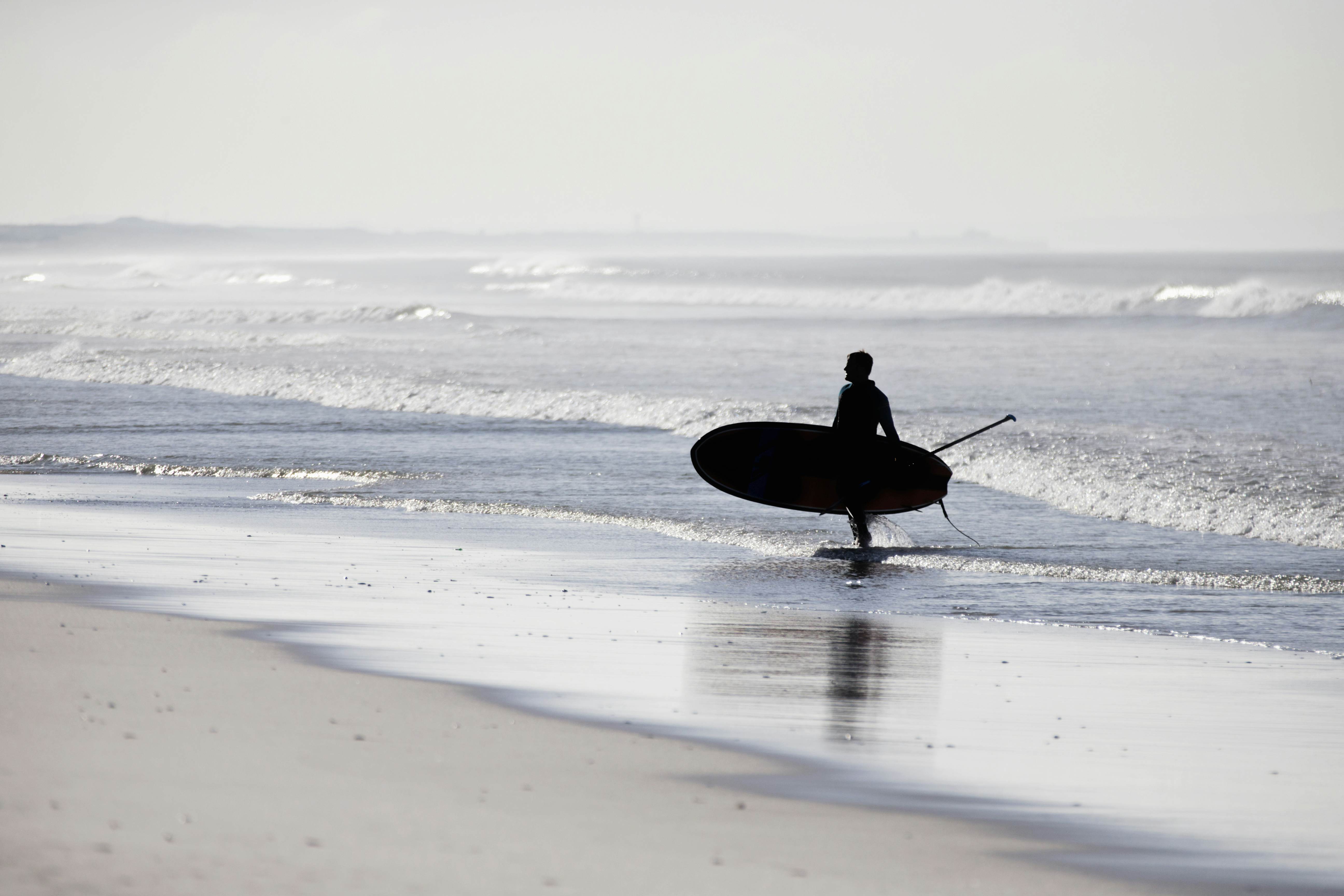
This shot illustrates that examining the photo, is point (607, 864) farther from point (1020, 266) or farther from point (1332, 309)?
point (1020, 266)

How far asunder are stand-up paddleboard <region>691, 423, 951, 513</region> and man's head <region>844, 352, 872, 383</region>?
23.5 inches

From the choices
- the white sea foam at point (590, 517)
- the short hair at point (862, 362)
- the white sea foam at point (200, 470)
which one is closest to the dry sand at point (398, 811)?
the white sea foam at point (590, 517)

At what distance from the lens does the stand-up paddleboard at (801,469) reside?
12328 mm

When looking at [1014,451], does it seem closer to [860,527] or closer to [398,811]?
[860,527]

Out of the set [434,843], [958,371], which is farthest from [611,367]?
[434,843]

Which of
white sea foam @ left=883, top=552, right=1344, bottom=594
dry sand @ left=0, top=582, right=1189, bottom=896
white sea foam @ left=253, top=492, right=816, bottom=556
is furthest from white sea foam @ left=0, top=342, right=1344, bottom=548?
dry sand @ left=0, top=582, right=1189, bottom=896

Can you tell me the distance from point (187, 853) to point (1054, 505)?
10996 millimetres

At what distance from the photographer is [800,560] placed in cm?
1123

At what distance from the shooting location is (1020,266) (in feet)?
468

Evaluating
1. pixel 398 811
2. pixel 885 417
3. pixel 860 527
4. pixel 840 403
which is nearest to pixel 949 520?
pixel 860 527

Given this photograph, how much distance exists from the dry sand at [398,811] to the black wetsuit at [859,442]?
6.02 meters

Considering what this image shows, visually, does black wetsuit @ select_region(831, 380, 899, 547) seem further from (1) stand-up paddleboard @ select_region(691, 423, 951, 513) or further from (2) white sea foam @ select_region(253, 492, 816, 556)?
(2) white sea foam @ select_region(253, 492, 816, 556)

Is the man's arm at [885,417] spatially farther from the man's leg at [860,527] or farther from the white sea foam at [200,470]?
the white sea foam at [200,470]

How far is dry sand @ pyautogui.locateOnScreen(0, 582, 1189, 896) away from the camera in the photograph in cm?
427
